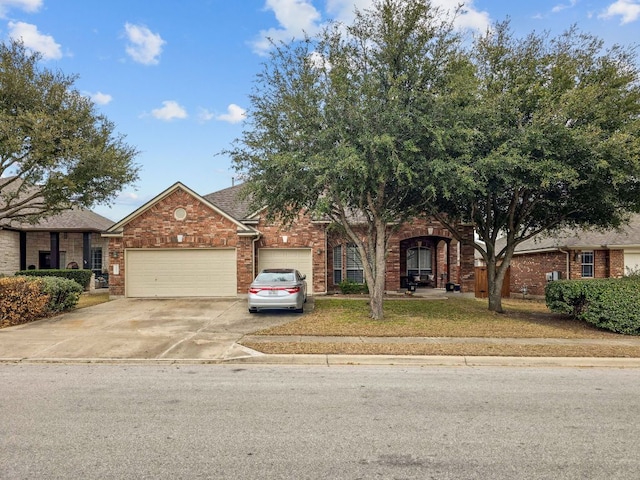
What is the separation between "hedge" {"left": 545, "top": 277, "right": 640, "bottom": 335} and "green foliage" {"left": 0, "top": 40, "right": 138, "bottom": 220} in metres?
15.7

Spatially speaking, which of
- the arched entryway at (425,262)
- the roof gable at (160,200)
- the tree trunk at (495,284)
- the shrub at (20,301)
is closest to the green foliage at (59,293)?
the shrub at (20,301)

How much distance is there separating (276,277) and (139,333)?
4645mm

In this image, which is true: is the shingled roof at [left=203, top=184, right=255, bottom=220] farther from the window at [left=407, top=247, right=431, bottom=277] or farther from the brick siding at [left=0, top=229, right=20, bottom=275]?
the brick siding at [left=0, top=229, right=20, bottom=275]

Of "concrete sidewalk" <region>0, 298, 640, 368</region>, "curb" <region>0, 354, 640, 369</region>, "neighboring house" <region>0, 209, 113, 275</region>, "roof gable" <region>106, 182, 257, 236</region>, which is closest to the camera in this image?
"curb" <region>0, 354, 640, 369</region>

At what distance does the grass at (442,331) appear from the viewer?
9.06 m

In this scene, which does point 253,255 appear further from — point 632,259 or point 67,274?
point 632,259

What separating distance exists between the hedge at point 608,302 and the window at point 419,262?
1346 centimetres

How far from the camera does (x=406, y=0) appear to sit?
1177cm

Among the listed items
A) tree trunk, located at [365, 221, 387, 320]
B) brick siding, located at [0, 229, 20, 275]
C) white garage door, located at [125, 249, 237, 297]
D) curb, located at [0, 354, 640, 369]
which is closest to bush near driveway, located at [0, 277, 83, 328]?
curb, located at [0, 354, 640, 369]

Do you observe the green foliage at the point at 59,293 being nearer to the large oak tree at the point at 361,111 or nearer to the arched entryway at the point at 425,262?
the large oak tree at the point at 361,111

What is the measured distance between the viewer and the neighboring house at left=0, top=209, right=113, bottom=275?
23812 millimetres

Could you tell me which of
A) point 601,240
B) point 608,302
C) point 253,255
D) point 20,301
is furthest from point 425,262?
point 20,301

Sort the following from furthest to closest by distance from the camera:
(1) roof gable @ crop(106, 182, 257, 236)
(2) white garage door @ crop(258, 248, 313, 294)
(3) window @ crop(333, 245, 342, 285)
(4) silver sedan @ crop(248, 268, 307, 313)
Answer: (3) window @ crop(333, 245, 342, 285), (2) white garage door @ crop(258, 248, 313, 294), (1) roof gable @ crop(106, 182, 257, 236), (4) silver sedan @ crop(248, 268, 307, 313)

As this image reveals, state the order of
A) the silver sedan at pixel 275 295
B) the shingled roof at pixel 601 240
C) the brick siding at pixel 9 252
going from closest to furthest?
the silver sedan at pixel 275 295
the shingled roof at pixel 601 240
the brick siding at pixel 9 252
